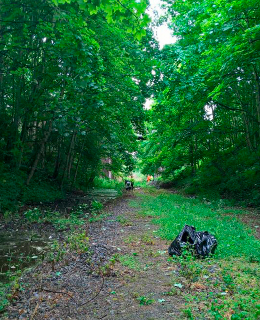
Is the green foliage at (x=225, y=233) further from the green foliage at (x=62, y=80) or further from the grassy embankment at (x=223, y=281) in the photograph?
the green foliage at (x=62, y=80)

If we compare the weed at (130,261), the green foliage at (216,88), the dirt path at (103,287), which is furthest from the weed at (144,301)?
the green foliage at (216,88)

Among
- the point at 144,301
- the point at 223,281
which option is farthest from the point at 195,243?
the point at 144,301

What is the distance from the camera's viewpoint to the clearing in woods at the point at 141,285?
3.15 metres

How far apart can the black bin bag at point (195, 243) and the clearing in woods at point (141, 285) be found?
0.63 ft

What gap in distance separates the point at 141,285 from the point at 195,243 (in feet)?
5.32

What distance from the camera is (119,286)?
3.89 meters

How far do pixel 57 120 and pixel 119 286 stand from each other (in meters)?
6.18

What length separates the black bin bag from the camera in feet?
16.5

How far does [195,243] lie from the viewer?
16.8ft

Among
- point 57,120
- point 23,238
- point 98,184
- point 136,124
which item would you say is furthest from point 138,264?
point 98,184

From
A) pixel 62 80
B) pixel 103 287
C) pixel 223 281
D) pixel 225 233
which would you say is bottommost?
pixel 103 287

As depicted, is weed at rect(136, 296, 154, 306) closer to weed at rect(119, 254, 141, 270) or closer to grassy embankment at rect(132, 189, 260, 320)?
grassy embankment at rect(132, 189, 260, 320)

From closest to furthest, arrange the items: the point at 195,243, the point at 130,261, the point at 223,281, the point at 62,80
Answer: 1. the point at 223,281
2. the point at 130,261
3. the point at 195,243
4. the point at 62,80

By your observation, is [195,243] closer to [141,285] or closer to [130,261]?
[130,261]
